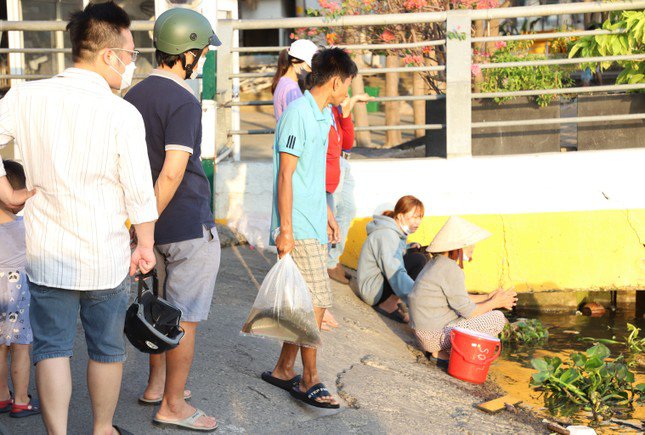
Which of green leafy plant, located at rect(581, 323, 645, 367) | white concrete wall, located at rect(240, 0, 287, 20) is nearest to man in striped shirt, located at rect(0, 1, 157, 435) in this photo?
green leafy plant, located at rect(581, 323, 645, 367)

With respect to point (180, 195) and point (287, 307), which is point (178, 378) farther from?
point (180, 195)

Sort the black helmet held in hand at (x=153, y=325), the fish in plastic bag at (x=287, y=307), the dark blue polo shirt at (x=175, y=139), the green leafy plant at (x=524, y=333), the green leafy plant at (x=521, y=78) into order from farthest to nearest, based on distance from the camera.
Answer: the green leafy plant at (x=521, y=78), the green leafy plant at (x=524, y=333), the fish in plastic bag at (x=287, y=307), the dark blue polo shirt at (x=175, y=139), the black helmet held in hand at (x=153, y=325)

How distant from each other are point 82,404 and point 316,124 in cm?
188

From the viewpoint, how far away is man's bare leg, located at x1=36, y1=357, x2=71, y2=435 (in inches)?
152

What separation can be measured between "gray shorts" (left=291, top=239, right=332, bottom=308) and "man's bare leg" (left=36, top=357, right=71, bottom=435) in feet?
5.31

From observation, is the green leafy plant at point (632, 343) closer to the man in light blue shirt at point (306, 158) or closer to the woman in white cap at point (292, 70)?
the woman in white cap at point (292, 70)

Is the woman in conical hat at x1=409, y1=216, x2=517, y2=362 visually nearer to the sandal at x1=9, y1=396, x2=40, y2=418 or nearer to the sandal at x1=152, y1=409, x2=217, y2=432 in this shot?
the sandal at x1=152, y1=409, x2=217, y2=432

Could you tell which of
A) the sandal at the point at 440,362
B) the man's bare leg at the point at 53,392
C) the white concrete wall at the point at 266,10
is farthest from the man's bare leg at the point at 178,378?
the white concrete wall at the point at 266,10

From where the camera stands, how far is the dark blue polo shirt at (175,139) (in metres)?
4.34

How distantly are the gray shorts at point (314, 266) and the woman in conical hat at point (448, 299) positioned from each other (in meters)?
1.71

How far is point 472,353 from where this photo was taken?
6438 mm

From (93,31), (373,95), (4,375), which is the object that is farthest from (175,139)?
(373,95)

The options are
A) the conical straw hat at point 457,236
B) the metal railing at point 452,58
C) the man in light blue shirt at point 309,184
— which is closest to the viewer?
the man in light blue shirt at point 309,184

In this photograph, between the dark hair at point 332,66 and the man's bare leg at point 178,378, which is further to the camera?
the dark hair at point 332,66
